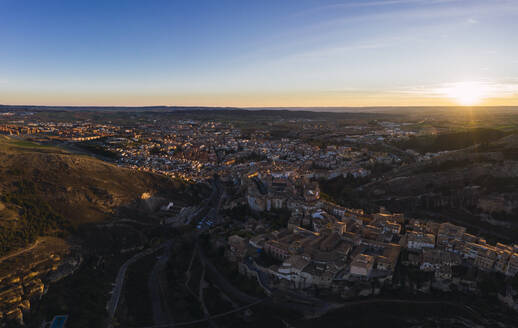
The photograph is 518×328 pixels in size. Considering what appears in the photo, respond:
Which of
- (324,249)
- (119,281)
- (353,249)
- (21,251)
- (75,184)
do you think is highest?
(75,184)

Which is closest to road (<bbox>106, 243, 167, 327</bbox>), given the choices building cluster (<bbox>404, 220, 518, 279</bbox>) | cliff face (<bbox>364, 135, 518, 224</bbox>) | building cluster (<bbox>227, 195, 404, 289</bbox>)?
building cluster (<bbox>227, 195, 404, 289</bbox>)

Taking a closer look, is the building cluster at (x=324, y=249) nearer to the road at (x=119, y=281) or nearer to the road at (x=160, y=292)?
the road at (x=160, y=292)

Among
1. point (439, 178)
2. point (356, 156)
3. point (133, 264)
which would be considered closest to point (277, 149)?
point (356, 156)

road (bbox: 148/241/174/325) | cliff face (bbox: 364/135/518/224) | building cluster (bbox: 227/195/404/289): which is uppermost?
cliff face (bbox: 364/135/518/224)

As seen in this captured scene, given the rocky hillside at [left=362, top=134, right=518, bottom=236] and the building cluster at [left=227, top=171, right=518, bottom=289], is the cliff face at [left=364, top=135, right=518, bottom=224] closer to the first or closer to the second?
the rocky hillside at [left=362, top=134, right=518, bottom=236]

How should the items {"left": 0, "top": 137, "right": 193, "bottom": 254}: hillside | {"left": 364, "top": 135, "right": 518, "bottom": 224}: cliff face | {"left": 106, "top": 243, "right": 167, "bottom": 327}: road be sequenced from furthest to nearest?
{"left": 364, "top": 135, "right": 518, "bottom": 224}: cliff face
{"left": 0, "top": 137, "right": 193, "bottom": 254}: hillside
{"left": 106, "top": 243, "right": 167, "bottom": 327}: road

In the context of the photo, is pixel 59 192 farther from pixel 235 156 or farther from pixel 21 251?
pixel 235 156

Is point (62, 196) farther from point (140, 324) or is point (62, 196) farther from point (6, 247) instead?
point (140, 324)

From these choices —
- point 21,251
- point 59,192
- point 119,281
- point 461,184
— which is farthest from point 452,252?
point 59,192

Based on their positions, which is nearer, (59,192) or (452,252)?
(452,252)
